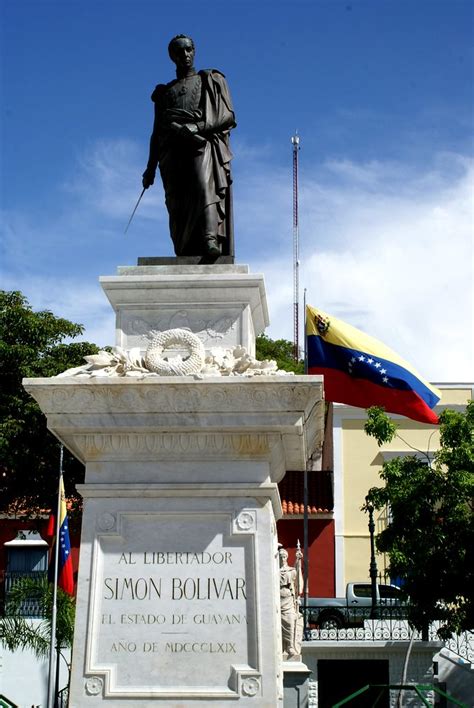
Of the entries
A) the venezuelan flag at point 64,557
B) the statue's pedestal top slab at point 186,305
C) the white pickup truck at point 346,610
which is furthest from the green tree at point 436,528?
the statue's pedestal top slab at point 186,305

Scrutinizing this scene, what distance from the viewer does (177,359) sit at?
7.14 metres

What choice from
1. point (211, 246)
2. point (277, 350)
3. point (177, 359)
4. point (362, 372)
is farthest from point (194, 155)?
point (277, 350)

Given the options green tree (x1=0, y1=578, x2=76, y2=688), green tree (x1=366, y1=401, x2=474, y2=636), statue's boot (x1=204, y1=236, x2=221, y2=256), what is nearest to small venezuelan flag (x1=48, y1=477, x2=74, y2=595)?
green tree (x1=0, y1=578, x2=76, y2=688)

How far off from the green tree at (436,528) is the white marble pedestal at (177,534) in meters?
13.7

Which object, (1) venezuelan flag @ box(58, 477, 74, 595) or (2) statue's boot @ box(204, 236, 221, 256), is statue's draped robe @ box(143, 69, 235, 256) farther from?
(1) venezuelan flag @ box(58, 477, 74, 595)

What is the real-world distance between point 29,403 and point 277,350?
2560 cm

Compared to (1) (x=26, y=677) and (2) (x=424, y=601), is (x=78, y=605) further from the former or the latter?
(1) (x=26, y=677)

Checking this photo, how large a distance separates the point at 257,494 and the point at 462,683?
57.1 feet

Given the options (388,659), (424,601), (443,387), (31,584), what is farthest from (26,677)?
(443,387)

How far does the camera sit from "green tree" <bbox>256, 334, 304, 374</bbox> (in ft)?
159

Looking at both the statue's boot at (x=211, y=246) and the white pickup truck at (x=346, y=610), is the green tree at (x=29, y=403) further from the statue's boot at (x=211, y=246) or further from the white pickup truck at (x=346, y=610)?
the statue's boot at (x=211, y=246)

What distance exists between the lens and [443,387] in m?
36.6

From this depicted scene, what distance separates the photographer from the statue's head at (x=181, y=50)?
28.3 feet

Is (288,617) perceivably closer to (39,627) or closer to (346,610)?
(39,627)
